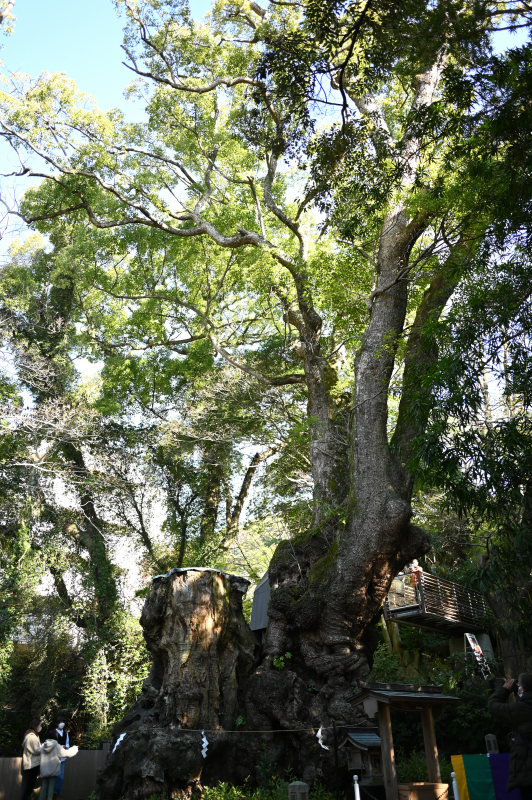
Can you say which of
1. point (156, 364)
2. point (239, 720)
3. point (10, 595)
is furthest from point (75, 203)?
point (239, 720)

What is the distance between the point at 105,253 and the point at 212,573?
928 centimetres

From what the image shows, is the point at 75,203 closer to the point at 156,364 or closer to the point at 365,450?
the point at 156,364

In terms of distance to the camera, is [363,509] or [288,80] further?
[363,509]

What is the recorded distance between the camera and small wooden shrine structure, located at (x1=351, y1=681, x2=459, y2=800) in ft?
21.4

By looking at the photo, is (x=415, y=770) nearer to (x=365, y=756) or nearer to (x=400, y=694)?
(x=365, y=756)

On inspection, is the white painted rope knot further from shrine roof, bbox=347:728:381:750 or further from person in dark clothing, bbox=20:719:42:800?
person in dark clothing, bbox=20:719:42:800

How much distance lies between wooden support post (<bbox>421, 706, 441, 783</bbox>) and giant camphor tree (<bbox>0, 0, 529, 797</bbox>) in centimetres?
132

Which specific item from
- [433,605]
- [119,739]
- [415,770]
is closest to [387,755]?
[415,770]

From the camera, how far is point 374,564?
28.6 feet

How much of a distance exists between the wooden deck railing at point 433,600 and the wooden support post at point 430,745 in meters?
6.67

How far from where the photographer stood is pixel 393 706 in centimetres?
679

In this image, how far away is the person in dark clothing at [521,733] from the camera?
4.50 metres

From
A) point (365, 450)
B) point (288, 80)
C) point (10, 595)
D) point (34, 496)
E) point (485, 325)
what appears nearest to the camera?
point (288, 80)

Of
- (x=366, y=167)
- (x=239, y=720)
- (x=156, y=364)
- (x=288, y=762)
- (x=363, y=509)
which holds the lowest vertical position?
(x=288, y=762)
